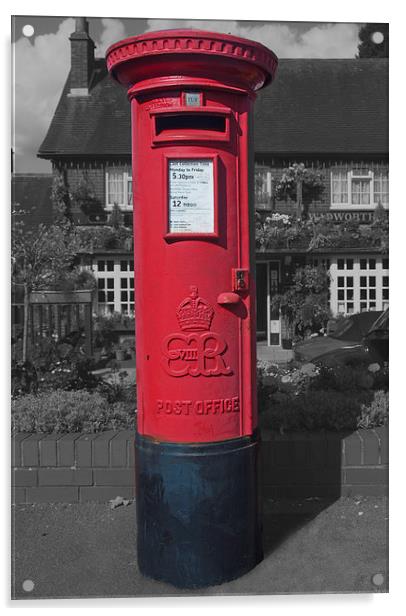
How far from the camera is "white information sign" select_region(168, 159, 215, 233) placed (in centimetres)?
265

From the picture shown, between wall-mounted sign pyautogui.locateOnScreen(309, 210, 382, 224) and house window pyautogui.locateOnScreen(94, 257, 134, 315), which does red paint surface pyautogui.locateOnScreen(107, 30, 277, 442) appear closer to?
house window pyautogui.locateOnScreen(94, 257, 134, 315)

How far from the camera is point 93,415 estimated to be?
13.0 ft

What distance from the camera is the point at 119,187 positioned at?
7047 millimetres

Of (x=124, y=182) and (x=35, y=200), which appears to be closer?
(x=35, y=200)

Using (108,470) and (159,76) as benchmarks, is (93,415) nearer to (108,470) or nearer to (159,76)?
(108,470)

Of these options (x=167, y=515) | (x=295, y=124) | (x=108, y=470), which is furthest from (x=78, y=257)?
(x=167, y=515)

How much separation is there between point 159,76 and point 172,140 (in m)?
0.30

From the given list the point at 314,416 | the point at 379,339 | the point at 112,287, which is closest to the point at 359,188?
the point at 379,339

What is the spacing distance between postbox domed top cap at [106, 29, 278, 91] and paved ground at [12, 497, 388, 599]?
7.94 feet

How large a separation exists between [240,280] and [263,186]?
17.3 ft

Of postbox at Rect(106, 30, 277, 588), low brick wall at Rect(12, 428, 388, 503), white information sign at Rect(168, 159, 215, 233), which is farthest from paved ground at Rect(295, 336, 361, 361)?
white information sign at Rect(168, 159, 215, 233)

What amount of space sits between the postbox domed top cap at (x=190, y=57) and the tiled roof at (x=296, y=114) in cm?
151

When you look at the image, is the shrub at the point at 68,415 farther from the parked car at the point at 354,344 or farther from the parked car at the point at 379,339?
the parked car at the point at 379,339

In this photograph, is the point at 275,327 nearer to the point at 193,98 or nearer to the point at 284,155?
the point at 284,155
